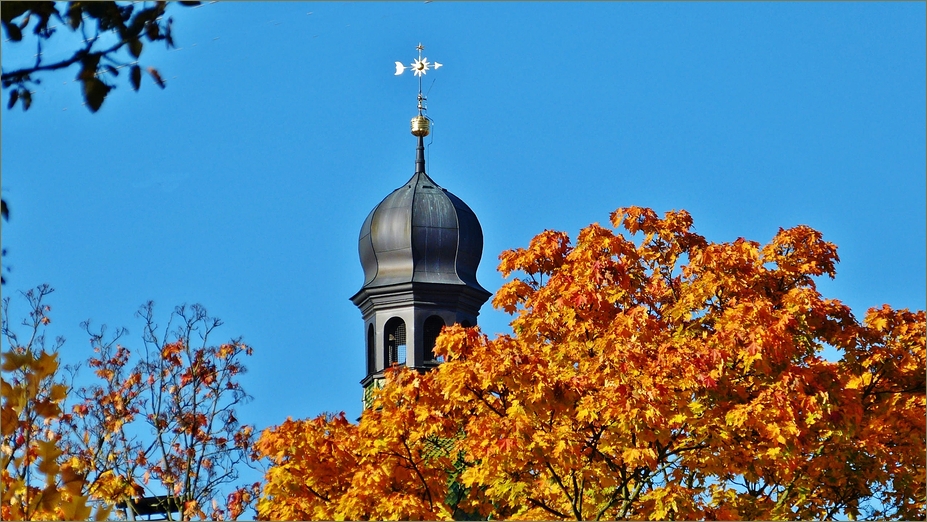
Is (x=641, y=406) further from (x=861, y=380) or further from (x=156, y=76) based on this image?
(x=156, y=76)

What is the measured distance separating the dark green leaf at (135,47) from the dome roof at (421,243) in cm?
2854

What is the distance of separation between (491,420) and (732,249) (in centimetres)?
521

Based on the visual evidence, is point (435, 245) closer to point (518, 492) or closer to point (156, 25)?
point (518, 492)

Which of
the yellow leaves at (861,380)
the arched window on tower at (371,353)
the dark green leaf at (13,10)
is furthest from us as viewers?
the arched window on tower at (371,353)

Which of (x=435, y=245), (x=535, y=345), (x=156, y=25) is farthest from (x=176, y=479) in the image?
(x=156, y=25)

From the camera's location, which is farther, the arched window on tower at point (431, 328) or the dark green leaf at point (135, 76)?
the arched window on tower at point (431, 328)

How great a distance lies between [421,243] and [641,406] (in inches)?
810

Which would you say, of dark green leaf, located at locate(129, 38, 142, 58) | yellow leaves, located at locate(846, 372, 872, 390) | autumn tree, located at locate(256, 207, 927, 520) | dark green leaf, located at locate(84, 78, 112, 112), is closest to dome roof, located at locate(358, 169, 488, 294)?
autumn tree, located at locate(256, 207, 927, 520)

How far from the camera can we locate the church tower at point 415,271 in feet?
118

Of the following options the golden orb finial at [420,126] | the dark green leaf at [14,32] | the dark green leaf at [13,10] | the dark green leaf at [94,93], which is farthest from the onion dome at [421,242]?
the dark green leaf at [94,93]

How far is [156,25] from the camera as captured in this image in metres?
7.65

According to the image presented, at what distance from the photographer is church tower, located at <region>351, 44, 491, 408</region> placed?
118 feet

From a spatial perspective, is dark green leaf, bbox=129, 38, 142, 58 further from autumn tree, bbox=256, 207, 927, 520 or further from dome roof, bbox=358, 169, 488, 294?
dome roof, bbox=358, 169, 488, 294

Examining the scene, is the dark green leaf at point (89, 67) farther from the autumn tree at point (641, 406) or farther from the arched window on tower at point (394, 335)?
the arched window on tower at point (394, 335)
